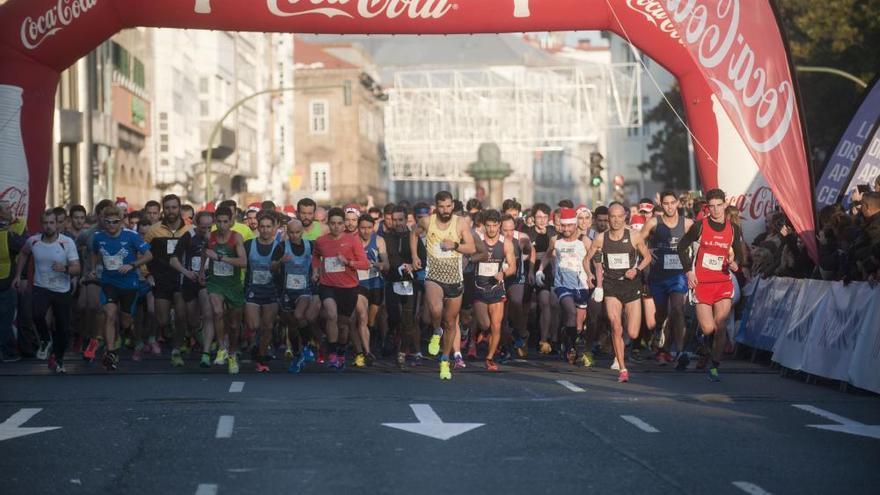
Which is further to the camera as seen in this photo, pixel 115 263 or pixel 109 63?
pixel 109 63

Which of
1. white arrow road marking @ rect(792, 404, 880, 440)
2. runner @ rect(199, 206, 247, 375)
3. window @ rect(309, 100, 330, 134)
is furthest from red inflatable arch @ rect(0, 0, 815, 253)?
window @ rect(309, 100, 330, 134)

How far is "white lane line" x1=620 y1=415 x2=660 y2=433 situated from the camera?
41.2 feet

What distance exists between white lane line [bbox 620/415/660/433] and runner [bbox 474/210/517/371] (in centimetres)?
494

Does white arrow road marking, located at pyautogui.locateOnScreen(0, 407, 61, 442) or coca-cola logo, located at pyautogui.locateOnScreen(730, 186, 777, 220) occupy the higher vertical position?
coca-cola logo, located at pyautogui.locateOnScreen(730, 186, 777, 220)

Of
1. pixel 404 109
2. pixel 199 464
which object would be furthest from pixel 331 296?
pixel 404 109

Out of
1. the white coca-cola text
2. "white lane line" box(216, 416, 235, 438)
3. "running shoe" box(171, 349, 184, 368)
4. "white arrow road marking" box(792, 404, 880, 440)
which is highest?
the white coca-cola text

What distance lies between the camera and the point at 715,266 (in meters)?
17.3

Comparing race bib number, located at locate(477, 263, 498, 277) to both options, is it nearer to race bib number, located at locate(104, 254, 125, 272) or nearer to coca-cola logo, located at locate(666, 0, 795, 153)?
coca-cola logo, located at locate(666, 0, 795, 153)

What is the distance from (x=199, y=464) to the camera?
1052 centimetres

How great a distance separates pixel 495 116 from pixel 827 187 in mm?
67499

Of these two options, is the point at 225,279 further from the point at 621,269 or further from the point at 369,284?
the point at 621,269

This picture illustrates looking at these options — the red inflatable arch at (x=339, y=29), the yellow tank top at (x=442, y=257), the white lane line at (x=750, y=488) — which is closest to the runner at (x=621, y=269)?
the yellow tank top at (x=442, y=257)

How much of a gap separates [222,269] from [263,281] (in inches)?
20.3

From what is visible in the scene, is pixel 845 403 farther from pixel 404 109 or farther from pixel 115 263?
pixel 404 109
